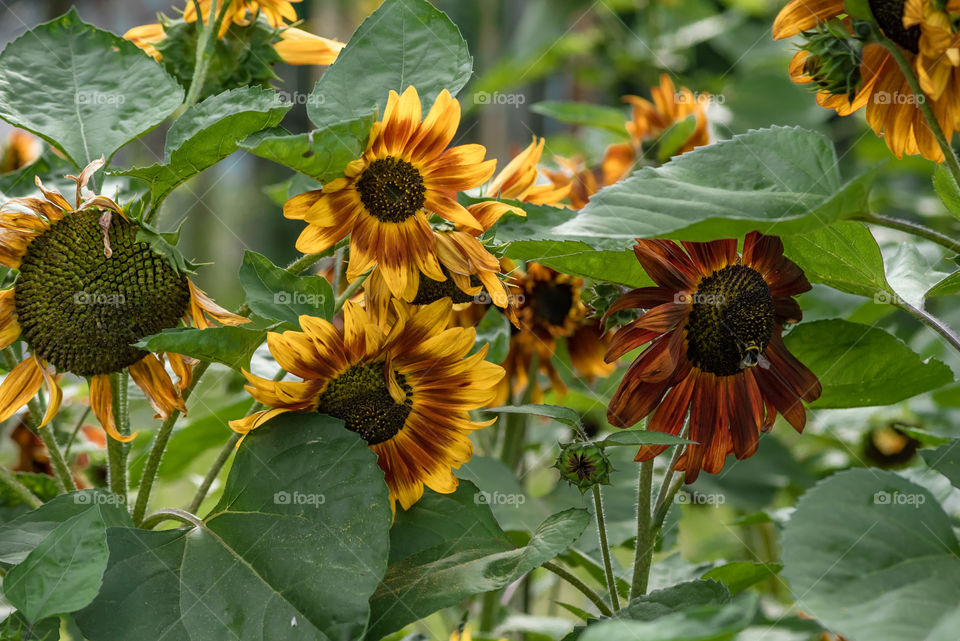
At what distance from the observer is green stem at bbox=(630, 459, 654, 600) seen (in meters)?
0.44

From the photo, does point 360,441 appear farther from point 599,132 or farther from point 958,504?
point 599,132

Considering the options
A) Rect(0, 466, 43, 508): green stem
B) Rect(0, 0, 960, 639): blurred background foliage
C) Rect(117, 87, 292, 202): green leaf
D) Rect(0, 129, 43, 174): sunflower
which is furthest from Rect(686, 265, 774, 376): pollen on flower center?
Rect(0, 129, 43, 174): sunflower

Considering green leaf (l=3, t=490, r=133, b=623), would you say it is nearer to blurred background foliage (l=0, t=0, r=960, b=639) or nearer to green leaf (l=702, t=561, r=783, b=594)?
blurred background foliage (l=0, t=0, r=960, b=639)

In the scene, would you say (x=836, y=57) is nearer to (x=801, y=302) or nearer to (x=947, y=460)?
(x=947, y=460)

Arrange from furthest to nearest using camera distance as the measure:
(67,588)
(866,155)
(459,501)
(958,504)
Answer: (866,155) → (958,504) → (459,501) → (67,588)

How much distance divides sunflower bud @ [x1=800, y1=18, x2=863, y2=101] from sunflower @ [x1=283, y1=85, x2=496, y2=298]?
6.0 inches

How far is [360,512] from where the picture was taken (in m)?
Result: 0.39

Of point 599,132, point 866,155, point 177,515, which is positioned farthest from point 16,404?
point 866,155

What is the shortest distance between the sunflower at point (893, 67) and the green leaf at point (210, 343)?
28 cm

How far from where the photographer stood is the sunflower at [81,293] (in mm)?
410

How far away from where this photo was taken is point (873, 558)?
1.17 ft

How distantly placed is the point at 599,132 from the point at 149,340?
91 centimetres

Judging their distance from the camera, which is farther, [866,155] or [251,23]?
[866,155]

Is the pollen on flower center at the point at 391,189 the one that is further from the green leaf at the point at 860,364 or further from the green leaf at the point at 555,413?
the green leaf at the point at 860,364
